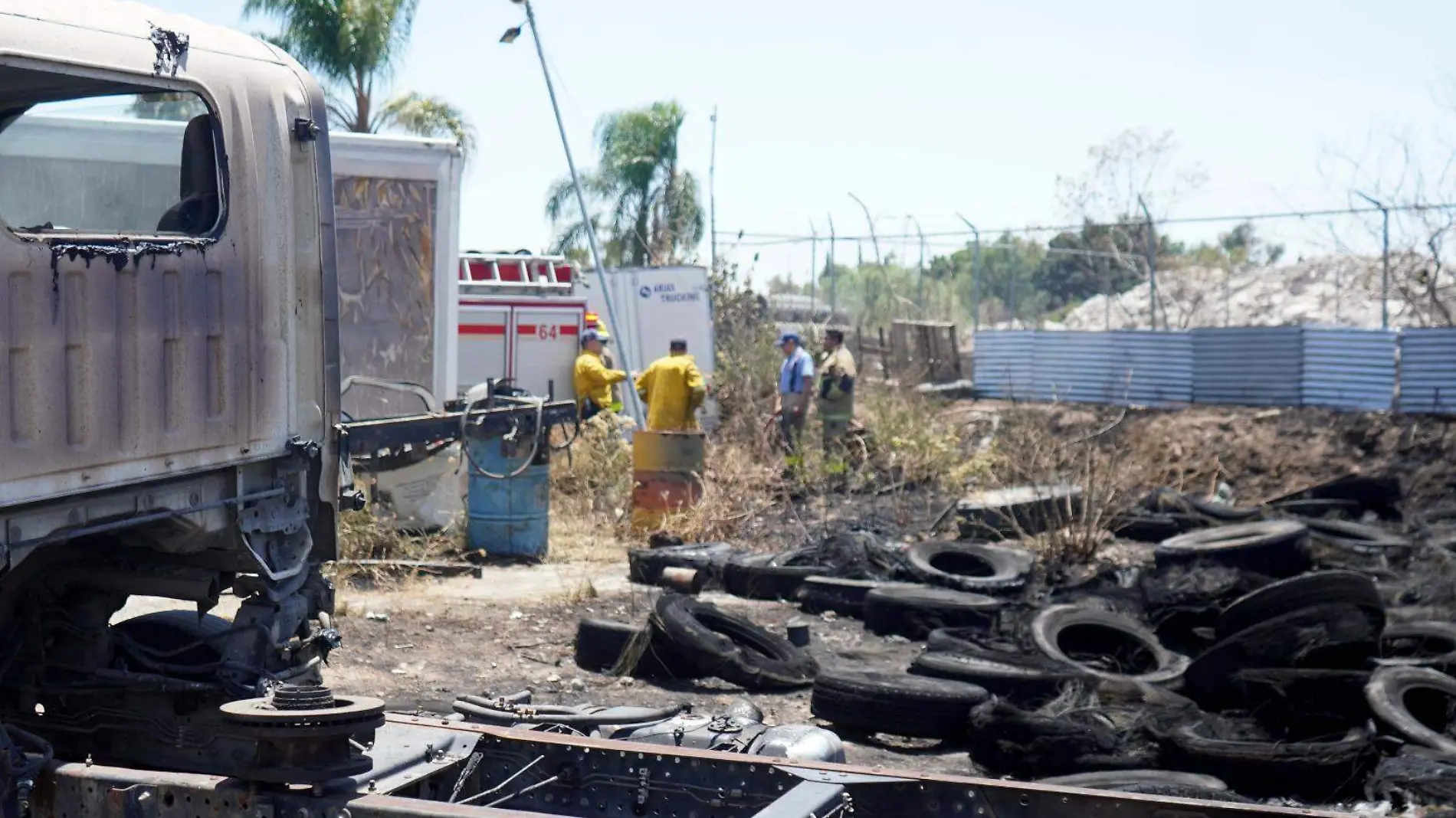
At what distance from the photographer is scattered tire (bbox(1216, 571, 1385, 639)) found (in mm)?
7723

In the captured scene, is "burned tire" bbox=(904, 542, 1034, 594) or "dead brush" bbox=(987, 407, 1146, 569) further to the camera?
"dead brush" bbox=(987, 407, 1146, 569)

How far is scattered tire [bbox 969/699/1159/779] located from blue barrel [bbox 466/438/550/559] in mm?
5783

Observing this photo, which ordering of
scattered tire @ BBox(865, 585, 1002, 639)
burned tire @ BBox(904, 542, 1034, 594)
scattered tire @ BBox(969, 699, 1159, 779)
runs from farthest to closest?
burned tire @ BBox(904, 542, 1034, 594) → scattered tire @ BBox(865, 585, 1002, 639) → scattered tire @ BBox(969, 699, 1159, 779)

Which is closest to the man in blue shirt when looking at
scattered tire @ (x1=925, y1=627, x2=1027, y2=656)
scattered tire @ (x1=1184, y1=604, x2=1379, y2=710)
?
scattered tire @ (x1=925, y1=627, x2=1027, y2=656)

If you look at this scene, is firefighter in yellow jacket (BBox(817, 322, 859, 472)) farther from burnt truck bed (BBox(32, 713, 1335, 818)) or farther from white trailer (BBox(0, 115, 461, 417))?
burnt truck bed (BBox(32, 713, 1335, 818))

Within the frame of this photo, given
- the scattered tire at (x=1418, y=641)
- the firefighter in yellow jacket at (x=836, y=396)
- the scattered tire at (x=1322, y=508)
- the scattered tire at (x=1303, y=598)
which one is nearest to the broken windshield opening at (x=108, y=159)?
the scattered tire at (x=1303, y=598)

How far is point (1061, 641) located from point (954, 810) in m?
5.44

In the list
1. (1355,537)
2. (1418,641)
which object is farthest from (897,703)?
(1355,537)

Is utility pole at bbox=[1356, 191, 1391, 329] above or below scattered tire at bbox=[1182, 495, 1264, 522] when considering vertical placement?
above

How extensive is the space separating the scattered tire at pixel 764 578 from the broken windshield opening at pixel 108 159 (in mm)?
6949

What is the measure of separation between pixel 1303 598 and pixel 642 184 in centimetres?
2443

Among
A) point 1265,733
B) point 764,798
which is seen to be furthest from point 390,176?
point 764,798

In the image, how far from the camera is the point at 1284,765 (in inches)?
238

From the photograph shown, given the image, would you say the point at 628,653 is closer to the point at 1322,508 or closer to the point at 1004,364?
the point at 1322,508
